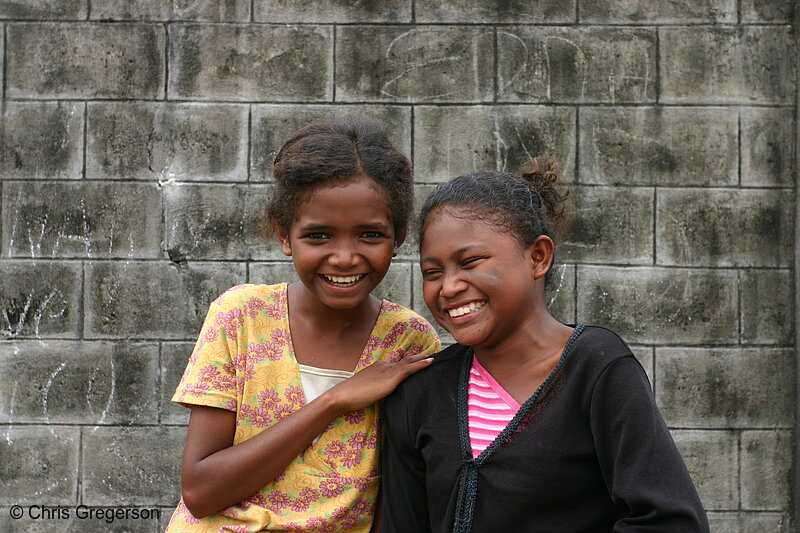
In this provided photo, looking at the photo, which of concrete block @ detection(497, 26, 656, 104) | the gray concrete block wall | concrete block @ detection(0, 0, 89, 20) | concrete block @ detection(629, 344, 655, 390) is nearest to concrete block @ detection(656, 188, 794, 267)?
the gray concrete block wall

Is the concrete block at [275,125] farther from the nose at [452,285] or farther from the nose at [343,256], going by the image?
the nose at [452,285]

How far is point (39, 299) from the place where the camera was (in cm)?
378

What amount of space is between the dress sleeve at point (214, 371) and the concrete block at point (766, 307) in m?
2.58

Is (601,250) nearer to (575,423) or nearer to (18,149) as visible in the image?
(575,423)

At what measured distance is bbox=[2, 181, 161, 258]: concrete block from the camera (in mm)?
3785

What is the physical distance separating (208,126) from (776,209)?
8.68 ft

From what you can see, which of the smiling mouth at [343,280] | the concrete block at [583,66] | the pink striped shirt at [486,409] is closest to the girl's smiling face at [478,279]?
the pink striped shirt at [486,409]

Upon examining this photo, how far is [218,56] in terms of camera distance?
149 inches

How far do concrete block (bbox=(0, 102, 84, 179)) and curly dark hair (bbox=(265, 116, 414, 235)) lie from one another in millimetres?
1971

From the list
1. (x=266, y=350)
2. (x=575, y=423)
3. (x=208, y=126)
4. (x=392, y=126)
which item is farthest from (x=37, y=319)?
(x=575, y=423)

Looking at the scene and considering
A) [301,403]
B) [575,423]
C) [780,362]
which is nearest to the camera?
[575,423]

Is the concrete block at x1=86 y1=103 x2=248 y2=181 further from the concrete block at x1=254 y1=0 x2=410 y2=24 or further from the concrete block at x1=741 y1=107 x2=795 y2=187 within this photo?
the concrete block at x1=741 y1=107 x2=795 y2=187

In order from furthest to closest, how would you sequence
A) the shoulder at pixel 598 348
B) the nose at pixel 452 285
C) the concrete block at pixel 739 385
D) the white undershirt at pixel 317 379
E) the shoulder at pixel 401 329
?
the concrete block at pixel 739 385 < the shoulder at pixel 401 329 < the white undershirt at pixel 317 379 < the nose at pixel 452 285 < the shoulder at pixel 598 348

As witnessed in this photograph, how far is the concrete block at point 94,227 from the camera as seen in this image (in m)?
3.79
